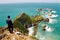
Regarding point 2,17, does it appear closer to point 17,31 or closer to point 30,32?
point 17,31

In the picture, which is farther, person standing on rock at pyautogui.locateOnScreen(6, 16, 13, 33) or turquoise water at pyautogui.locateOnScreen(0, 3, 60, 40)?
turquoise water at pyautogui.locateOnScreen(0, 3, 60, 40)

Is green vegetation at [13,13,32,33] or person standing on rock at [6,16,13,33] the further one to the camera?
green vegetation at [13,13,32,33]

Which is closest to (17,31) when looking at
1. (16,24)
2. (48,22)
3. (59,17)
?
(16,24)

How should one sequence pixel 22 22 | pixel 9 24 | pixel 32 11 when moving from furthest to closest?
pixel 32 11 → pixel 22 22 → pixel 9 24

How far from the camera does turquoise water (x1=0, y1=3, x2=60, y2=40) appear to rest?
15.7 feet

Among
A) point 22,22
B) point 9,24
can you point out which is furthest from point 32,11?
point 9,24

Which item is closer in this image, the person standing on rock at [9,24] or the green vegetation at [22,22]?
the person standing on rock at [9,24]

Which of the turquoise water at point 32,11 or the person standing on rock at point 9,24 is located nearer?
the person standing on rock at point 9,24

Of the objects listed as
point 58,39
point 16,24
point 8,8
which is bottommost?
point 58,39

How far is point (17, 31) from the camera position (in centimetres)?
473

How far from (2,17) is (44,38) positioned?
4.42 ft

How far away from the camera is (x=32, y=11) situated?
5012 millimetres

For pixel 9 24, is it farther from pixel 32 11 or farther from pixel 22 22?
pixel 32 11

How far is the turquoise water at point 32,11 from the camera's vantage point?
4793mm
